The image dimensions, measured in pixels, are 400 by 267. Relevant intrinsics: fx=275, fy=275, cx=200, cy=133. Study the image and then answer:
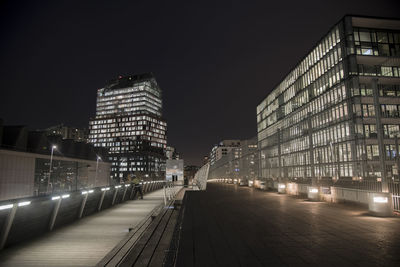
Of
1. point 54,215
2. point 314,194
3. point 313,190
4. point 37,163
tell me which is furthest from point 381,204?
point 37,163

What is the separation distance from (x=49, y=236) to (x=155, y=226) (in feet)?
10.6

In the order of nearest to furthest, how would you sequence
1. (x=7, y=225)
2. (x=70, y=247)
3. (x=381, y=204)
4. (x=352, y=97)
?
(x=7, y=225), (x=70, y=247), (x=381, y=204), (x=352, y=97)

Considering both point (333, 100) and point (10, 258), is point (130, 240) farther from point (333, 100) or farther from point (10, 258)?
point (333, 100)

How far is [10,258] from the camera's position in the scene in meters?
6.19

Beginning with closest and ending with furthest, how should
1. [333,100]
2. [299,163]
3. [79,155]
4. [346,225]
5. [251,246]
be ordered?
[251,246]
[346,225]
[333,100]
[299,163]
[79,155]

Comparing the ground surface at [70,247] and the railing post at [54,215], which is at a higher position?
the railing post at [54,215]

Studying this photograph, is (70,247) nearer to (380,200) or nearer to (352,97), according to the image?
(380,200)

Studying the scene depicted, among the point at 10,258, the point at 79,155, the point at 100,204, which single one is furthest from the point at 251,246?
the point at 79,155

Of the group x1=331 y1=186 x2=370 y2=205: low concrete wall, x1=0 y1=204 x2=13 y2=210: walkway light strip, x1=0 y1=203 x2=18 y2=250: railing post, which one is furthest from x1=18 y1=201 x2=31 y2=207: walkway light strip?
x1=331 y1=186 x2=370 y2=205: low concrete wall

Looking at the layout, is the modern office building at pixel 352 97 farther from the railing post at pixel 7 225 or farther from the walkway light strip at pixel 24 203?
the railing post at pixel 7 225

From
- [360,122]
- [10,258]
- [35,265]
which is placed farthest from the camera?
[360,122]

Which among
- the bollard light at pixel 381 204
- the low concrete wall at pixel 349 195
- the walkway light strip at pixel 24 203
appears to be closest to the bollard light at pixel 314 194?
the low concrete wall at pixel 349 195

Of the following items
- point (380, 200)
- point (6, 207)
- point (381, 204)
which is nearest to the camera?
point (6, 207)

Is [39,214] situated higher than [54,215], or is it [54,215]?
[39,214]
